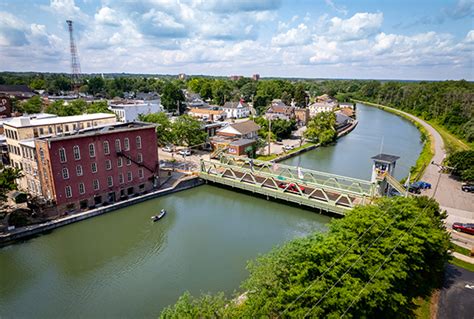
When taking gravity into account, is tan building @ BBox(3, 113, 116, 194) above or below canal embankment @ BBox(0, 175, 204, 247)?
Result: above

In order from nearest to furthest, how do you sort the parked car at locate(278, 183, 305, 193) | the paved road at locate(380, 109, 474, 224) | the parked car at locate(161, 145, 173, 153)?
the paved road at locate(380, 109, 474, 224), the parked car at locate(278, 183, 305, 193), the parked car at locate(161, 145, 173, 153)

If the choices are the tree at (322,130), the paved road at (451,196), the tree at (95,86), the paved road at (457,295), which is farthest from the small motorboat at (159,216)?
the tree at (95,86)

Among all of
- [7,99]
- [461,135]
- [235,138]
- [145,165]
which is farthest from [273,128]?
[7,99]

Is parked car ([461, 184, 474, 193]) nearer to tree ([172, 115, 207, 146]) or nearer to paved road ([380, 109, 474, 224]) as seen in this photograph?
paved road ([380, 109, 474, 224])

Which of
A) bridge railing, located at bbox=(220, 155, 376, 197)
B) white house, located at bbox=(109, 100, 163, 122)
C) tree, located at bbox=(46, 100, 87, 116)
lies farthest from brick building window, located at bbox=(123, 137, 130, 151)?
tree, located at bbox=(46, 100, 87, 116)

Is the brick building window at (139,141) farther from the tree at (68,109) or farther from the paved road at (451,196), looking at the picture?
the tree at (68,109)
